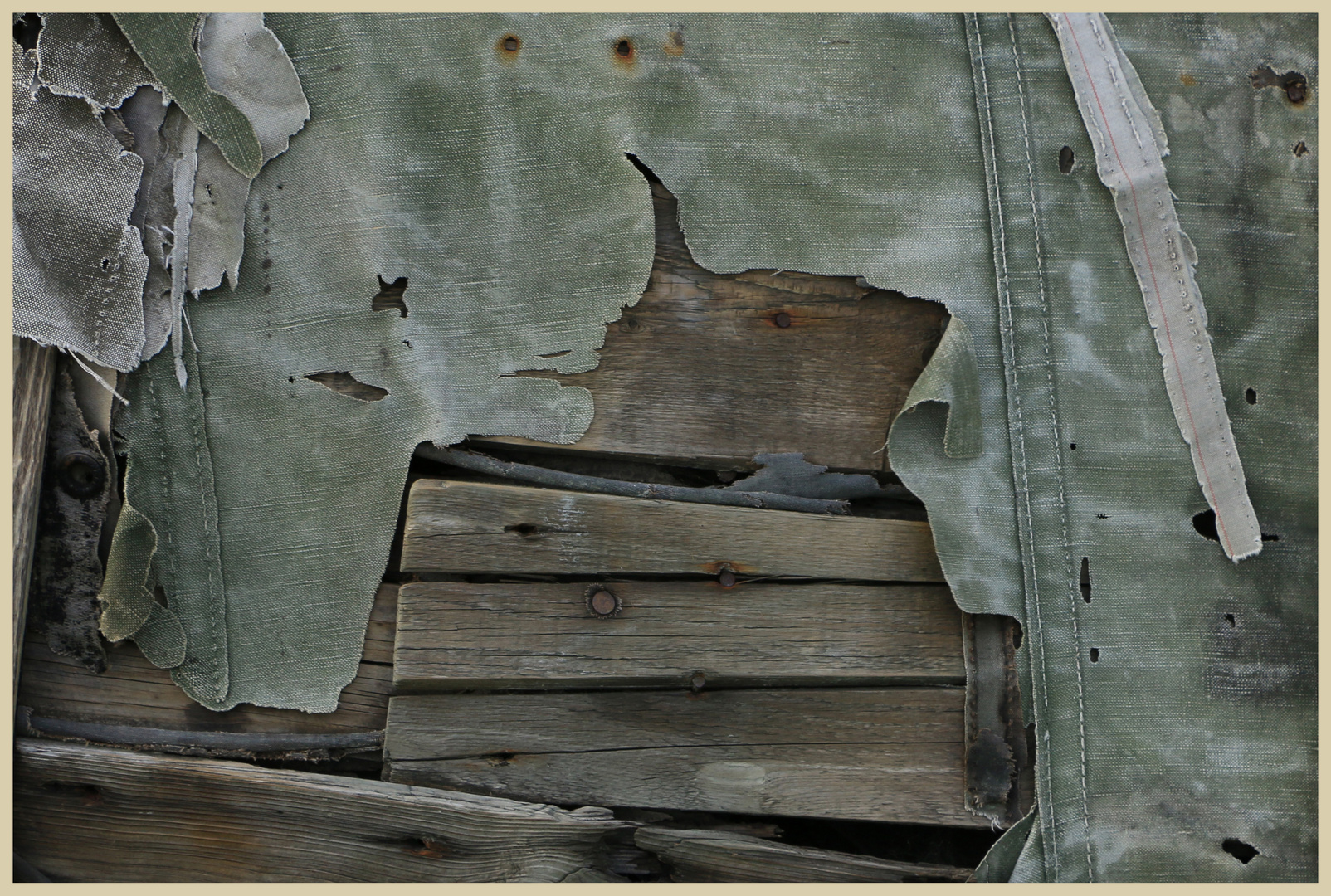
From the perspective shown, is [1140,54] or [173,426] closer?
[173,426]

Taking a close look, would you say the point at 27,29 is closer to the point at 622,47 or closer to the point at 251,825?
the point at 622,47

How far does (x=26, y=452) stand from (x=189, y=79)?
28.7 inches

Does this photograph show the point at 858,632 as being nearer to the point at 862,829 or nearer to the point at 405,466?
the point at 862,829

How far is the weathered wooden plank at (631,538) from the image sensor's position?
189cm

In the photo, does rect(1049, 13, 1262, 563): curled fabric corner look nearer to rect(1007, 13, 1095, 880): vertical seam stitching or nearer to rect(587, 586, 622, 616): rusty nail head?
rect(1007, 13, 1095, 880): vertical seam stitching

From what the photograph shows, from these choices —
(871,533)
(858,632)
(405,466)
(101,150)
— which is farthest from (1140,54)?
(101,150)

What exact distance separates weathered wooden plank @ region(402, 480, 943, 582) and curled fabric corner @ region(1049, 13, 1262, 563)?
57 centimetres

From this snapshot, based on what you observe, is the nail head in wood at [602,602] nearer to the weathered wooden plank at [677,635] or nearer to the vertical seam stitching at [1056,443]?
the weathered wooden plank at [677,635]

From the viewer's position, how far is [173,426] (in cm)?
187

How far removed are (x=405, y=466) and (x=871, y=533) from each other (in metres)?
0.90

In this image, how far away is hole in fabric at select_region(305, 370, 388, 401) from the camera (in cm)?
190

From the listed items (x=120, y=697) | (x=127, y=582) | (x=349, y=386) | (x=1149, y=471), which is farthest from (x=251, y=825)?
(x=1149, y=471)

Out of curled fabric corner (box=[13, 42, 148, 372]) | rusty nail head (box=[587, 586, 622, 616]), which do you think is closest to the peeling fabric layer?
curled fabric corner (box=[13, 42, 148, 372])

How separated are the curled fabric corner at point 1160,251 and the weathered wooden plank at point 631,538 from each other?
569 millimetres
